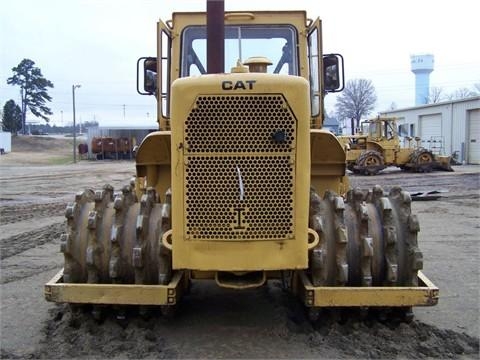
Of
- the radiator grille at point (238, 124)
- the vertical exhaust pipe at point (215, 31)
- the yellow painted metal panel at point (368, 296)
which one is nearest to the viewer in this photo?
the radiator grille at point (238, 124)

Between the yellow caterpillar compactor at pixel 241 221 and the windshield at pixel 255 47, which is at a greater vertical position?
the windshield at pixel 255 47

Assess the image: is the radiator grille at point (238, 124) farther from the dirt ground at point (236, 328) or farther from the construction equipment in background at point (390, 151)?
the construction equipment in background at point (390, 151)

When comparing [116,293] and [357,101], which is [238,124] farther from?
[357,101]

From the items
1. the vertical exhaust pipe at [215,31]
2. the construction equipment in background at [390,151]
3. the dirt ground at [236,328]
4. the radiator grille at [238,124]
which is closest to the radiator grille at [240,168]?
the radiator grille at [238,124]

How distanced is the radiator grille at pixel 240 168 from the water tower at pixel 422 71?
258ft

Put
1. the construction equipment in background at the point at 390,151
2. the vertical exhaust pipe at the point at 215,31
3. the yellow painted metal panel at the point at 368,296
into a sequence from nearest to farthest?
the yellow painted metal panel at the point at 368,296, the vertical exhaust pipe at the point at 215,31, the construction equipment in background at the point at 390,151

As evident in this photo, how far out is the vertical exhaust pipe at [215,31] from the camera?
15.1 ft

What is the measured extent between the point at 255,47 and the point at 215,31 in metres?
1.10

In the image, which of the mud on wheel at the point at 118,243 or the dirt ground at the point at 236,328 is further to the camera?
the mud on wheel at the point at 118,243

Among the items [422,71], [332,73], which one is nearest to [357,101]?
[422,71]

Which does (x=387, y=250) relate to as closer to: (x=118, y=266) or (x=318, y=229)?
(x=318, y=229)

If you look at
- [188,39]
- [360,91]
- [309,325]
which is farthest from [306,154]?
[360,91]

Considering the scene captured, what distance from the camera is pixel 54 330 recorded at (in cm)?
A: 457

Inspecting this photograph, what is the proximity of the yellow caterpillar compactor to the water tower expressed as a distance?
7794 cm
